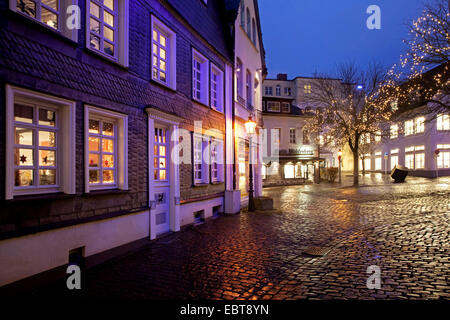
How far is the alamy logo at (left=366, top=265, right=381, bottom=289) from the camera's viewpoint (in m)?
4.64

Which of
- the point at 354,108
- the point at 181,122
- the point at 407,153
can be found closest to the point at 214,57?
the point at 181,122

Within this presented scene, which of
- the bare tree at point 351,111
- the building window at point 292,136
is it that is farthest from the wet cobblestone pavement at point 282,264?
the building window at point 292,136

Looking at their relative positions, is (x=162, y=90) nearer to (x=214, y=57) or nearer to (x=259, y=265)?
(x=214, y=57)

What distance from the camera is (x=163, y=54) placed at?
9.16 meters

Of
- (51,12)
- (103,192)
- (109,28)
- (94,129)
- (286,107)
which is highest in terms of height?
(286,107)

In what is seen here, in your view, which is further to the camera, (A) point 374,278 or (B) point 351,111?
(B) point 351,111

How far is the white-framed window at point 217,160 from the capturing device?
39.8ft

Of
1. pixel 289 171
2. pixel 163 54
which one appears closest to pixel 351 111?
pixel 289 171

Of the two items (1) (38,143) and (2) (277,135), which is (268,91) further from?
(1) (38,143)

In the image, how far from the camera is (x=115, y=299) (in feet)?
14.2

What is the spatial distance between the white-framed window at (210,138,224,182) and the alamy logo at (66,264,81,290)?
688cm

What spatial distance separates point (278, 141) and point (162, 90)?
105ft

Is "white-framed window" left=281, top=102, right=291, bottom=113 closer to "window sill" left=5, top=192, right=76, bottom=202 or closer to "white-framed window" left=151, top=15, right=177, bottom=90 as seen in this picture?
"white-framed window" left=151, top=15, right=177, bottom=90

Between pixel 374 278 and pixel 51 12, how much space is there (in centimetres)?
684
